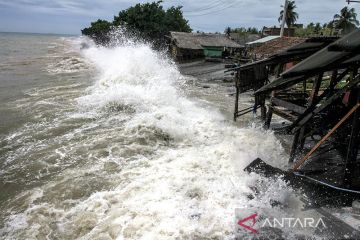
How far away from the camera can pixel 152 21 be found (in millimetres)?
43250

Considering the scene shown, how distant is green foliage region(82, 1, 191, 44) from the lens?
41562 millimetres

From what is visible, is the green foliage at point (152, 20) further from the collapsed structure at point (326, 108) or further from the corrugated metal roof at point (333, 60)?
the corrugated metal roof at point (333, 60)

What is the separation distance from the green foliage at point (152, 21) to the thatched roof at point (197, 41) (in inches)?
211

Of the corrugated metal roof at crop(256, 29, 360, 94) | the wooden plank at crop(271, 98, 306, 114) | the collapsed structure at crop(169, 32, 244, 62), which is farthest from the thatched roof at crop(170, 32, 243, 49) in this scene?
the corrugated metal roof at crop(256, 29, 360, 94)

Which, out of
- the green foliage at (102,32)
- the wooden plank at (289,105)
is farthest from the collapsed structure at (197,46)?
the wooden plank at (289,105)

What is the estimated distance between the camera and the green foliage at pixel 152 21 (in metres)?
41.6

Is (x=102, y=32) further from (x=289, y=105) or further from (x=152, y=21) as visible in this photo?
(x=289, y=105)

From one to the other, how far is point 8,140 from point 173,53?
95.4 ft

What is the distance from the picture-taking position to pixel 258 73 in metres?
11.2

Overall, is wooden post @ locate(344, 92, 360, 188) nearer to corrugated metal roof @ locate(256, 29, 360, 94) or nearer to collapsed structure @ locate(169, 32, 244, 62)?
corrugated metal roof @ locate(256, 29, 360, 94)

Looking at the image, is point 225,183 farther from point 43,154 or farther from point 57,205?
point 43,154

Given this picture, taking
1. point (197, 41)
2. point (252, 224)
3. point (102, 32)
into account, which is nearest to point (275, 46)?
point (197, 41)

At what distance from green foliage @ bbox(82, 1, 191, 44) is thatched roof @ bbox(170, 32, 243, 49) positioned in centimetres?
535

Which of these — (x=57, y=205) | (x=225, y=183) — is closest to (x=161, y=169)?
(x=225, y=183)
